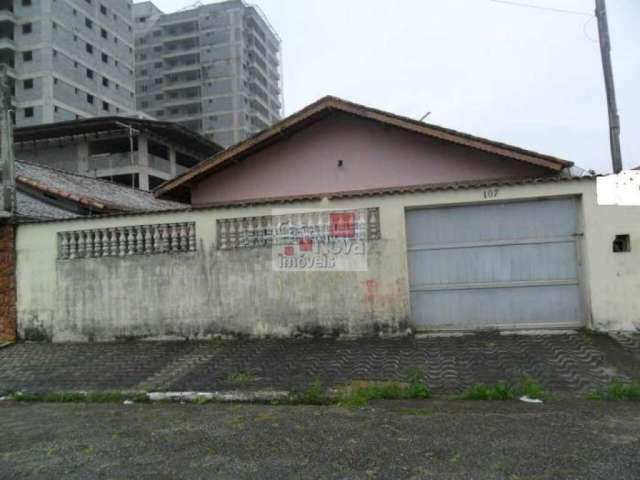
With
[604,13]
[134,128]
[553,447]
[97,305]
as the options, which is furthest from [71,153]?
[553,447]

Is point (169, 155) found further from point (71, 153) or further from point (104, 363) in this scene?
point (104, 363)

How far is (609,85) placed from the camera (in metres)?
8.32

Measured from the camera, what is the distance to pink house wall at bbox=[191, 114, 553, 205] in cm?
949

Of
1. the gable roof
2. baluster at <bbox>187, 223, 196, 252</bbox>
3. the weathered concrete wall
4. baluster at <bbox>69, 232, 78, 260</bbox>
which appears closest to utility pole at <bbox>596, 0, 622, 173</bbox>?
the gable roof

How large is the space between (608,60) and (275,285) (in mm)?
6974

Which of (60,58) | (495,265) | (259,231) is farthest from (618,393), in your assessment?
(60,58)

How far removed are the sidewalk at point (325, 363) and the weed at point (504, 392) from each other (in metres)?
0.18

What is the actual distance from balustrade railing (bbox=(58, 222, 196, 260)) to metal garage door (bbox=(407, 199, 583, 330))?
12.0 feet

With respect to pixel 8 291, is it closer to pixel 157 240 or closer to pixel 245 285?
pixel 157 240

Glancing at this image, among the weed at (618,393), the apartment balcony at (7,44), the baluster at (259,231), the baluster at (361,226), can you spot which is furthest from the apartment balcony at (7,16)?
the weed at (618,393)

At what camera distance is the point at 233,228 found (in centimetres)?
764

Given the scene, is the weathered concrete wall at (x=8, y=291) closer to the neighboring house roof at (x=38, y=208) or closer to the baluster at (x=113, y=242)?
the baluster at (x=113, y=242)

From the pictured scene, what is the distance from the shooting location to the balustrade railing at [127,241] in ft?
25.6

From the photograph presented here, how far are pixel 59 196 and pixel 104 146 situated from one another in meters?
24.1
